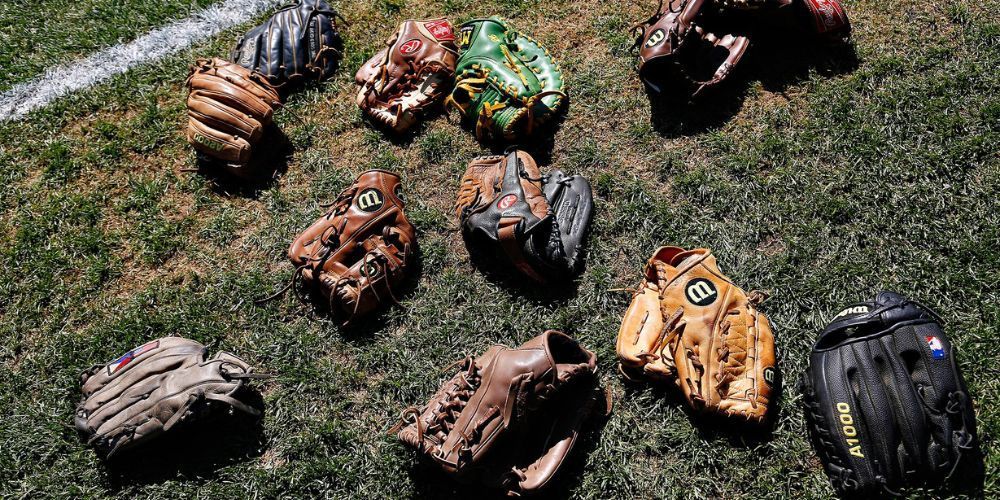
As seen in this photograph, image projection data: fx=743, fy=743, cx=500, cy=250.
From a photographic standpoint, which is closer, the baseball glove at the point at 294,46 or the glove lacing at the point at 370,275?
the glove lacing at the point at 370,275

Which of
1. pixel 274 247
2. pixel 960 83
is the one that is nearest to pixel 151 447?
pixel 274 247

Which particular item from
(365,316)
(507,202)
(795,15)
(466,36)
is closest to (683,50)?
(795,15)

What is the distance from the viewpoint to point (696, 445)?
427 cm

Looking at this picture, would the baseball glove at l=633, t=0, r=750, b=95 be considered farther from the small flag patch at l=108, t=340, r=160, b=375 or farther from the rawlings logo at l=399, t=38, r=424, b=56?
the small flag patch at l=108, t=340, r=160, b=375

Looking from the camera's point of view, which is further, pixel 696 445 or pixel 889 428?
pixel 696 445

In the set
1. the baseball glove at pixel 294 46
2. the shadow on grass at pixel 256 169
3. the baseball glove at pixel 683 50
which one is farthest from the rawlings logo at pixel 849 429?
the baseball glove at pixel 294 46

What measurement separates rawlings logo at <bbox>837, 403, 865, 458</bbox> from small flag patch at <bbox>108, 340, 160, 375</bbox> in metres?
4.03

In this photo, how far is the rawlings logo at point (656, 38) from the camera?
16.8 feet

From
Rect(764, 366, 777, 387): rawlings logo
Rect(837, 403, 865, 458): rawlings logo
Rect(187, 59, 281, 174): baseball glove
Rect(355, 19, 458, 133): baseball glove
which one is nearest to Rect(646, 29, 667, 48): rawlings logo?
Rect(355, 19, 458, 133): baseball glove

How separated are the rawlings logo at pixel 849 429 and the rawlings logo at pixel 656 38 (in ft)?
8.64

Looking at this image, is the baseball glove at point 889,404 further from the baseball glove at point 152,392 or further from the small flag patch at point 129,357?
the small flag patch at point 129,357

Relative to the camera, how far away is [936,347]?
13.4 ft

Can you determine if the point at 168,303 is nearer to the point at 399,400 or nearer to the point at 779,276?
the point at 399,400

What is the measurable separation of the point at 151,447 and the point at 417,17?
3.76m
